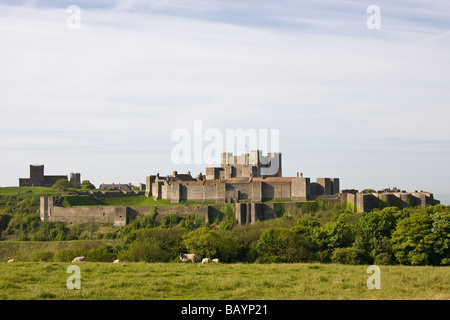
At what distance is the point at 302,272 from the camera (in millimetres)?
17422

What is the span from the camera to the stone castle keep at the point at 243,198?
5388 centimetres

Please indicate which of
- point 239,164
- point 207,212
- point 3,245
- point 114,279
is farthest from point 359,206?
point 114,279

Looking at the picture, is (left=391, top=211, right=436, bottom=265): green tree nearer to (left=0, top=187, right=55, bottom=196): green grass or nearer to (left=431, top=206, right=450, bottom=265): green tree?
(left=431, top=206, right=450, bottom=265): green tree

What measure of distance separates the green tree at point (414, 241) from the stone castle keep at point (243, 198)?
60.5 feet

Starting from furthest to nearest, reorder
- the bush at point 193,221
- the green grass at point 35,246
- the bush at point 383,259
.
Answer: the bush at point 193,221
the green grass at point 35,246
the bush at point 383,259

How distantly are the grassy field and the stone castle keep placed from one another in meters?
36.5

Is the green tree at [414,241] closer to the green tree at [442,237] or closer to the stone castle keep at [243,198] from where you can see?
the green tree at [442,237]

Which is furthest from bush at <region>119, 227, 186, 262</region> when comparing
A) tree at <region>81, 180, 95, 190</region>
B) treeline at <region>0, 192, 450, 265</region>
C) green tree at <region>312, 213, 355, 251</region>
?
tree at <region>81, 180, 95, 190</region>

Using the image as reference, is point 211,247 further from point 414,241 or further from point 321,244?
point 414,241

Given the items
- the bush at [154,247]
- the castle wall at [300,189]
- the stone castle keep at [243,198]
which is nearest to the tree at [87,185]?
the stone castle keep at [243,198]

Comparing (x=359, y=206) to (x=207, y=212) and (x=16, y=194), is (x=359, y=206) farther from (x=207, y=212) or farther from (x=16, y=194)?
(x=16, y=194)

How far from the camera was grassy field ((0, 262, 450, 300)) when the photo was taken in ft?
43.9
